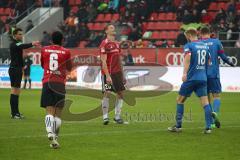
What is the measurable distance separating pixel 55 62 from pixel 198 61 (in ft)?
10.4

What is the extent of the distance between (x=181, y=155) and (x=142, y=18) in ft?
82.1

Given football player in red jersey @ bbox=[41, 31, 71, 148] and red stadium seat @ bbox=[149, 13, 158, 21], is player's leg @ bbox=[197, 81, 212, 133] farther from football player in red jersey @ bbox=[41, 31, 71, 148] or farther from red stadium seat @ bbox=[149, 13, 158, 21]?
red stadium seat @ bbox=[149, 13, 158, 21]

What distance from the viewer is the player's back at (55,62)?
11328 mm

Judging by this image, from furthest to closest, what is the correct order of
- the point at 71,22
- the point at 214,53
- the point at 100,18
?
the point at 100,18
the point at 71,22
the point at 214,53

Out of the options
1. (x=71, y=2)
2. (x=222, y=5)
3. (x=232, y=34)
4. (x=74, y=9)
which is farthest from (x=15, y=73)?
(x=71, y=2)

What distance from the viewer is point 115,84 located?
1512cm

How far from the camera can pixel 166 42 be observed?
32156 mm

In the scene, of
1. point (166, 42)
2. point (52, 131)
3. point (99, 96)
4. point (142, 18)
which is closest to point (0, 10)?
point (142, 18)

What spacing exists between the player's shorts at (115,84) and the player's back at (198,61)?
8.31 feet

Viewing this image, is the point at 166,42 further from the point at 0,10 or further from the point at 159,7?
the point at 0,10

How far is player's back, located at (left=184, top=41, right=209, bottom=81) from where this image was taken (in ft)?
42.4

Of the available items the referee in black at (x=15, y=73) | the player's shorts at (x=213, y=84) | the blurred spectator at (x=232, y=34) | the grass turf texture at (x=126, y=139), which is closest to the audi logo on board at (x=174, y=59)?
the blurred spectator at (x=232, y=34)

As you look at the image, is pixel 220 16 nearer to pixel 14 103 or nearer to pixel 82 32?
pixel 82 32

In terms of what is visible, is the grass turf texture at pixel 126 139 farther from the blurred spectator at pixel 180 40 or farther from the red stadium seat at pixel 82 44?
the red stadium seat at pixel 82 44
